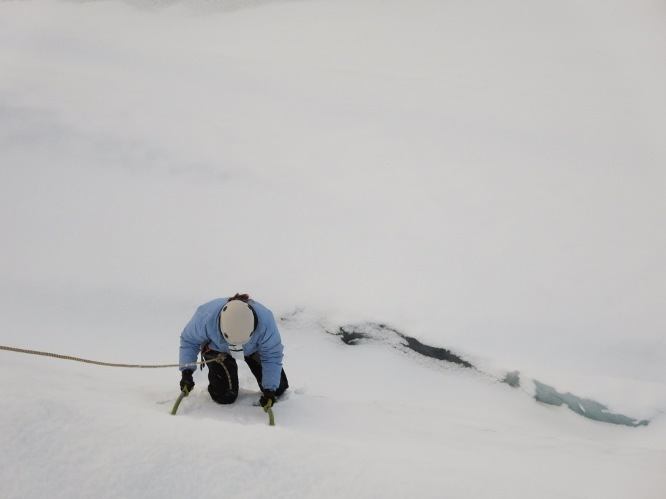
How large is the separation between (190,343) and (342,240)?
183cm

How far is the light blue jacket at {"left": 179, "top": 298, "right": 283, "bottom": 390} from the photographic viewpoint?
2340mm

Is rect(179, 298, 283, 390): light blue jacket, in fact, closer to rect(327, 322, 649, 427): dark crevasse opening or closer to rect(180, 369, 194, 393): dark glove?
rect(180, 369, 194, 393): dark glove

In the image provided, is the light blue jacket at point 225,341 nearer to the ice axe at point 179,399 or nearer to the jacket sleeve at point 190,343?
the jacket sleeve at point 190,343

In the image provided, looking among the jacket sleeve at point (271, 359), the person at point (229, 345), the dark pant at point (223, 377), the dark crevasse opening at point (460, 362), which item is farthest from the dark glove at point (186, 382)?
the dark crevasse opening at point (460, 362)

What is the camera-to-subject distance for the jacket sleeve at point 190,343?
2.40 m

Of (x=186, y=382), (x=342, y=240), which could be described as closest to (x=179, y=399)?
(x=186, y=382)

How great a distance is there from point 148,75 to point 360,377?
4623 millimetres

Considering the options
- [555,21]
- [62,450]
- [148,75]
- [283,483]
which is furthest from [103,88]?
[555,21]

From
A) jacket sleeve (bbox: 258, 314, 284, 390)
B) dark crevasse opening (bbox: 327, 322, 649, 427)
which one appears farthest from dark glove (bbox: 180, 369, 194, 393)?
dark crevasse opening (bbox: 327, 322, 649, 427)

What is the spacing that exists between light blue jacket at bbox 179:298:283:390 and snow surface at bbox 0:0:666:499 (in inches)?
10.8

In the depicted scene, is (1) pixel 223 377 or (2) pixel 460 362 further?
(2) pixel 460 362

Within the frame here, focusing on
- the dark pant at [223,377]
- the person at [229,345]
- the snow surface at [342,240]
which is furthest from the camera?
the dark pant at [223,377]

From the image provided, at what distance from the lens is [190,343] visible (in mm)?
2441

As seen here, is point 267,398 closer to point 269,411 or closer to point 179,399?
point 269,411
